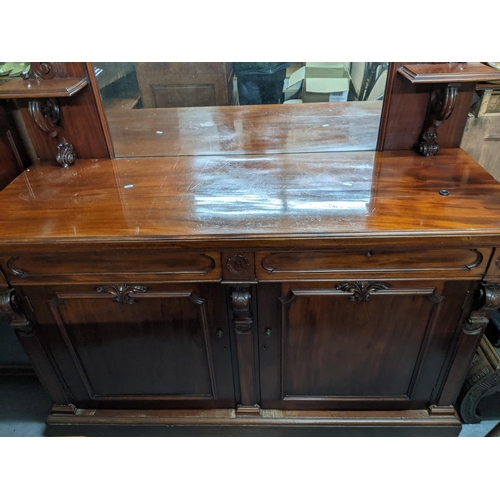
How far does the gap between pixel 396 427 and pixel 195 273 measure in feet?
2.84

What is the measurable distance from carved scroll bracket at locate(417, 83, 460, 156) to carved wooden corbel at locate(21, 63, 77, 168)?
105 cm

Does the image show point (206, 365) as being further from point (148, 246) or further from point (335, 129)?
point (335, 129)

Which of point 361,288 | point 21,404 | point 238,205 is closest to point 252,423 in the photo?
point 361,288

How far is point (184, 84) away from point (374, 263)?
73 centimetres

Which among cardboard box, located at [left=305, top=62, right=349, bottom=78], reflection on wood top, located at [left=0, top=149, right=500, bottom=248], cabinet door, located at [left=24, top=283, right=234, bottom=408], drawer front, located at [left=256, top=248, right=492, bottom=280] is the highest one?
cardboard box, located at [left=305, top=62, right=349, bottom=78]

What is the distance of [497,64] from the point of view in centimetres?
116

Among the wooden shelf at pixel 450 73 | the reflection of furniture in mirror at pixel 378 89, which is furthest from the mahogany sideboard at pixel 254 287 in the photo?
the wooden shelf at pixel 450 73

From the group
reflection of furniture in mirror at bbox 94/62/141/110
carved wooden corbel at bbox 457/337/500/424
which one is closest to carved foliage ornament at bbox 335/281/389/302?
carved wooden corbel at bbox 457/337/500/424

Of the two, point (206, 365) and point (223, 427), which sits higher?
point (206, 365)

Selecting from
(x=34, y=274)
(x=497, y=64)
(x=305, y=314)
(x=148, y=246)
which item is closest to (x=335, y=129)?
(x=497, y=64)

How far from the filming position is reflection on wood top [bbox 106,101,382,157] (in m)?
1.25

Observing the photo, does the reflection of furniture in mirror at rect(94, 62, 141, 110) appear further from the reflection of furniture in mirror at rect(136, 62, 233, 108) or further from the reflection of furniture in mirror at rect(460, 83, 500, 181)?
the reflection of furniture in mirror at rect(460, 83, 500, 181)

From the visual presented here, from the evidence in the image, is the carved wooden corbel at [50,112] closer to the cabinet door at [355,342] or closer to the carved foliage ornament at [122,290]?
the carved foliage ornament at [122,290]

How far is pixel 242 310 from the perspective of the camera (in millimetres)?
1077
